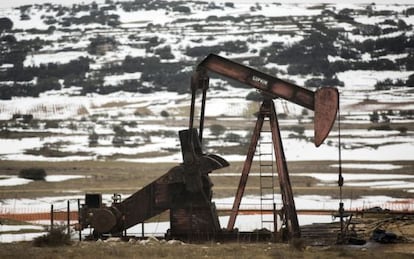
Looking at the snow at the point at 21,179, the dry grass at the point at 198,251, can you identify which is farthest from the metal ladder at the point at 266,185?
the snow at the point at 21,179

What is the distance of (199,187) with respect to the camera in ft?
51.5

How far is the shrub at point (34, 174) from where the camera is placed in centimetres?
3450

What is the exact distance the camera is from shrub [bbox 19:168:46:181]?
113ft

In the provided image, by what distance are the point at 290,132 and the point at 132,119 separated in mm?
16008

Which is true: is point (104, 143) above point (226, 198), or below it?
above

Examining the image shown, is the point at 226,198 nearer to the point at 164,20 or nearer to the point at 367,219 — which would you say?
the point at 367,219

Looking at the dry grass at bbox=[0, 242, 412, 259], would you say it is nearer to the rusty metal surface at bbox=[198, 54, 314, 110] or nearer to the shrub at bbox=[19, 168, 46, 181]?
the rusty metal surface at bbox=[198, 54, 314, 110]

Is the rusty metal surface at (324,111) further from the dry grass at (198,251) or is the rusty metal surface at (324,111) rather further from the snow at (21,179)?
the snow at (21,179)

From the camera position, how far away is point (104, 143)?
48156mm

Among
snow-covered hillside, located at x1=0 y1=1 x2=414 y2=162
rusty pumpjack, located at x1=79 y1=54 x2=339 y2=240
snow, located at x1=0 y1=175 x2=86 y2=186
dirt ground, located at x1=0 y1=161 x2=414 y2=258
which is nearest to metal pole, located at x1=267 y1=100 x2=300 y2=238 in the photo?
rusty pumpjack, located at x1=79 y1=54 x2=339 y2=240

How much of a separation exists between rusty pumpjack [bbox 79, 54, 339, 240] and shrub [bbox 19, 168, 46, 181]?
18.7 meters

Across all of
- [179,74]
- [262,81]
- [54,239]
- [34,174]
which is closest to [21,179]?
[34,174]

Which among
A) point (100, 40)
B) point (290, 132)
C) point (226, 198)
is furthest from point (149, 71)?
point (226, 198)

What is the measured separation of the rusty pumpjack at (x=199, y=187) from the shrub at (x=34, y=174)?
18691 mm
